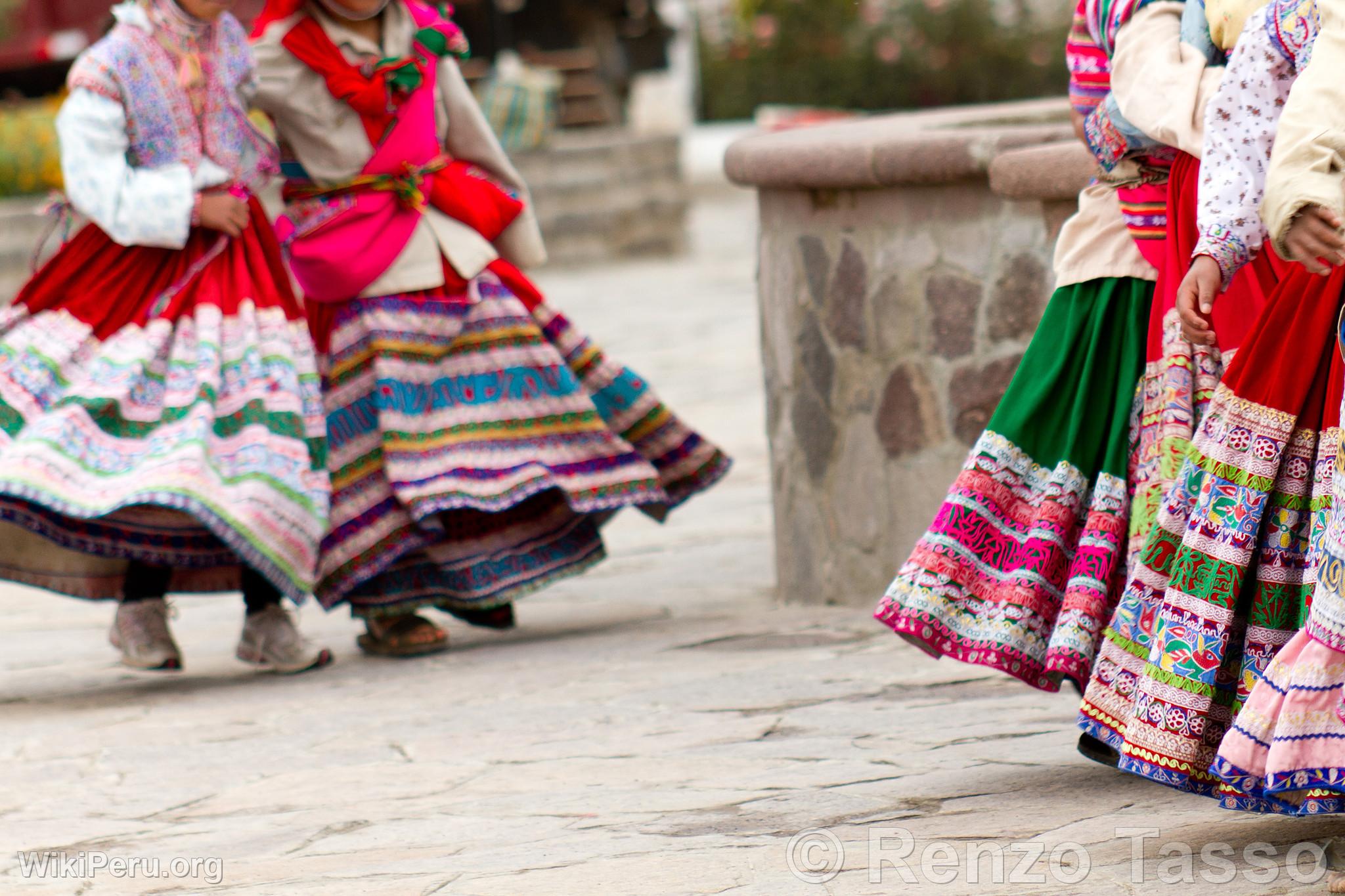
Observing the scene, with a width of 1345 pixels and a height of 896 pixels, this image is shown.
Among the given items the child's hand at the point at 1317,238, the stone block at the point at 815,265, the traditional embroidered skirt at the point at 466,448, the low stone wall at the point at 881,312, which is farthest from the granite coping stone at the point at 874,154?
the child's hand at the point at 1317,238

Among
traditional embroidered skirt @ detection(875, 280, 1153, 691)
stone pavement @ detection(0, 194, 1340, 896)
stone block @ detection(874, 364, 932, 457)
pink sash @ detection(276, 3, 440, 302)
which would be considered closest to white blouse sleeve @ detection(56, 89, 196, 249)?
pink sash @ detection(276, 3, 440, 302)

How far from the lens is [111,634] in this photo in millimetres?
4305

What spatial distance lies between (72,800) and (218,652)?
4.56ft

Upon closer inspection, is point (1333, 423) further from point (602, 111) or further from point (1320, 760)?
point (602, 111)

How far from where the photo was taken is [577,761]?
3.35 metres

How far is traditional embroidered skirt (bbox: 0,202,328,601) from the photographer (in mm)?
3916

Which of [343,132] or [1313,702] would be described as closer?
[1313,702]

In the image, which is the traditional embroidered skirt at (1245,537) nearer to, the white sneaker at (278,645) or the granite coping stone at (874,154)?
the granite coping stone at (874,154)

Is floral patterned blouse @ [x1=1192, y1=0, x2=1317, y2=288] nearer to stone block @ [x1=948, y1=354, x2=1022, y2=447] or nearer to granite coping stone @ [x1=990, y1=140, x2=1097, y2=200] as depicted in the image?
granite coping stone @ [x1=990, y1=140, x2=1097, y2=200]

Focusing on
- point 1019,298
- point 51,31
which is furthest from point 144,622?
point 51,31

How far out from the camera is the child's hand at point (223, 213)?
4105 mm

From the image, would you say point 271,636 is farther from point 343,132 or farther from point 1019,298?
point 1019,298

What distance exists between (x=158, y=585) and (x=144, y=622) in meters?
0.09

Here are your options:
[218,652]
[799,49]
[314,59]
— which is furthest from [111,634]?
[799,49]
